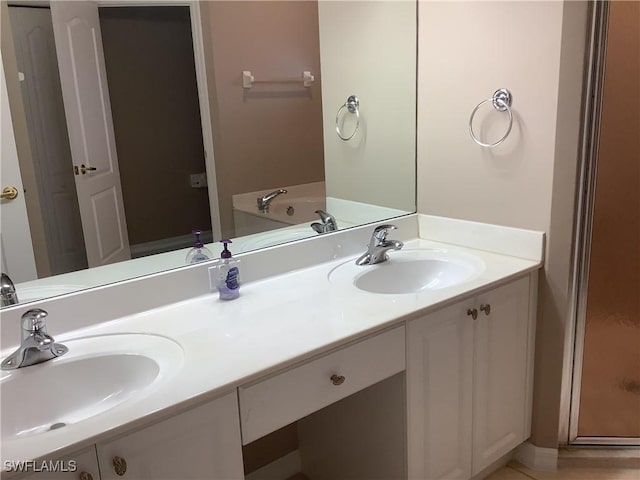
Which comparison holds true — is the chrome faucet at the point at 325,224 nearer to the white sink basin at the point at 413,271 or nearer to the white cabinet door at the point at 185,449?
the white sink basin at the point at 413,271

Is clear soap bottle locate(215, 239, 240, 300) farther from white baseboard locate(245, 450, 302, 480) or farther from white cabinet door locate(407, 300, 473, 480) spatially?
white baseboard locate(245, 450, 302, 480)

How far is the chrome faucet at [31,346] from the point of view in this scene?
3.98ft

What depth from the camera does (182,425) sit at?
3.57 ft

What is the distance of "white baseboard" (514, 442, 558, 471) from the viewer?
202cm

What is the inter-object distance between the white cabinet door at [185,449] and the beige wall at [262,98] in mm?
772

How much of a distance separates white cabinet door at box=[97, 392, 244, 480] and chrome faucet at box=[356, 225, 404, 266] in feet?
2.92

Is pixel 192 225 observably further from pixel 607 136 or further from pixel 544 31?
pixel 607 136


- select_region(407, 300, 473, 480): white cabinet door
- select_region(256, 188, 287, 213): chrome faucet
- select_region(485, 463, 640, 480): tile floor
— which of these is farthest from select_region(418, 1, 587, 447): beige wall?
select_region(256, 188, 287, 213): chrome faucet

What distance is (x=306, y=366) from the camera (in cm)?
128

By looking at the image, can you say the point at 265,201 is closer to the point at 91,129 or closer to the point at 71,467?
the point at 91,129

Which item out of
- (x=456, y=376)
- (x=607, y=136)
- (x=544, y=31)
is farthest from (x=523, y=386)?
(x=544, y=31)

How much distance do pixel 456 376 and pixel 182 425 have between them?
91cm

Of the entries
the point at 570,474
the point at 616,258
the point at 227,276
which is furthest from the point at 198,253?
the point at 570,474

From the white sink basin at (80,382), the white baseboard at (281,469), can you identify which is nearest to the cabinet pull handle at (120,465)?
the white sink basin at (80,382)
